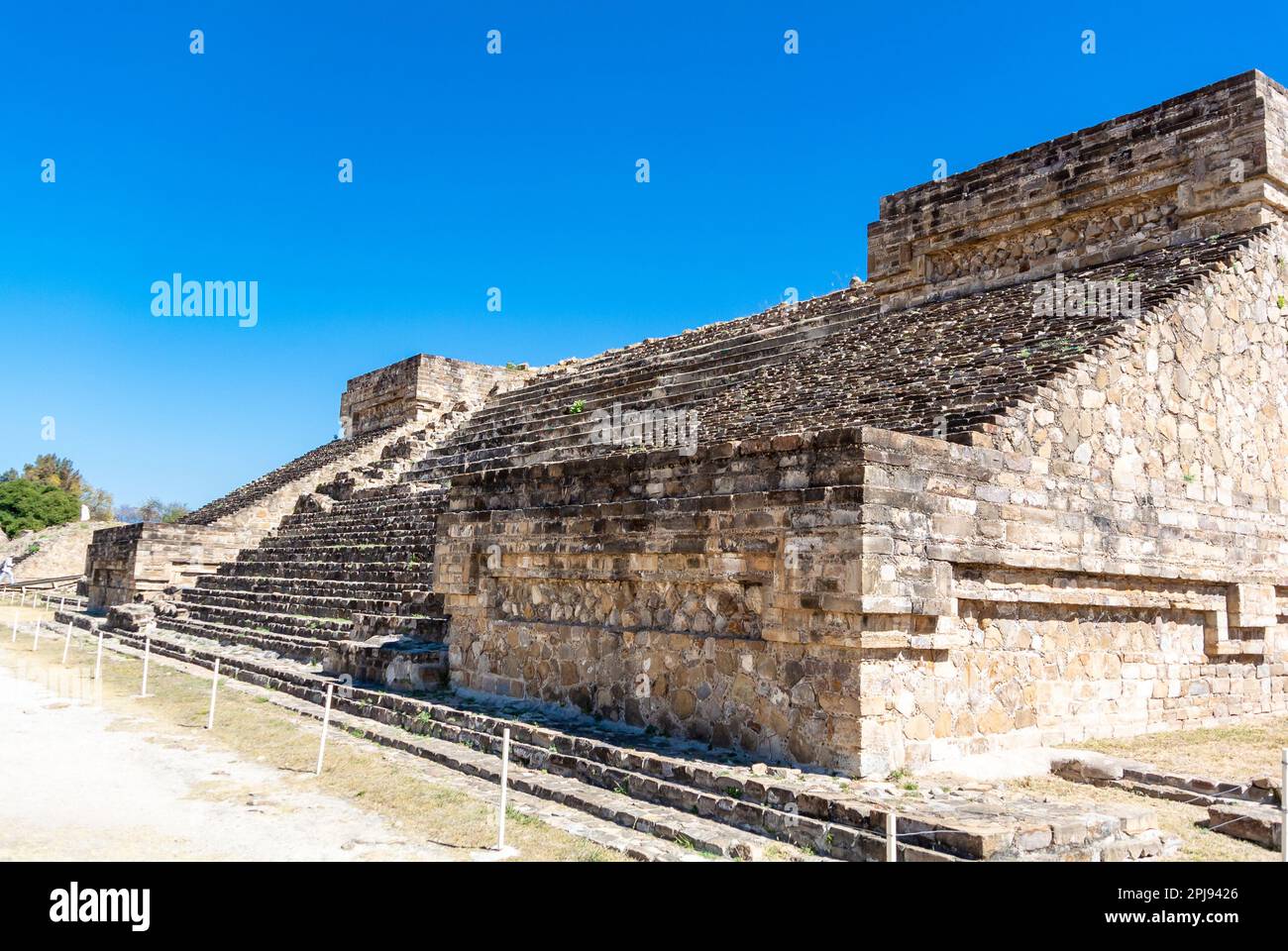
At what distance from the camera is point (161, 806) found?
23.6 ft

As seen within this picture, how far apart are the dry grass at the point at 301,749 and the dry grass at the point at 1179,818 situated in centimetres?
342

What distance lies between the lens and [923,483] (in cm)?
736

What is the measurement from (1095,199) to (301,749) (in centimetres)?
1159

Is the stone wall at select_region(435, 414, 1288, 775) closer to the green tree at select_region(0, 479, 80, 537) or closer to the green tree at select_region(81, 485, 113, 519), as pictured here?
the green tree at select_region(0, 479, 80, 537)

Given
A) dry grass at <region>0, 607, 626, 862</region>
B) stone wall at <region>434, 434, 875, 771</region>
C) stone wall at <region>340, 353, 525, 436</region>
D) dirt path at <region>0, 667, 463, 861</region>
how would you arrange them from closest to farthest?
1. dirt path at <region>0, 667, 463, 861</region>
2. dry grass at <region>0, 607, 626, 862</region>
3. stone wall at <region>434, 434, 875, 771</region>
4. stone wall at <region>340, 353, 525, 436</region>

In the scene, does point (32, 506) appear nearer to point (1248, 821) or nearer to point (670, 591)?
point (670, 591)

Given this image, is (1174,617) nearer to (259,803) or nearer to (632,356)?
(259,803)

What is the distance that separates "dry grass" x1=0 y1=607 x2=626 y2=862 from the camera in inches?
256

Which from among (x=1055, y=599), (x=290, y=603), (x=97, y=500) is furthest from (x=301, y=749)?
(x=97, y=500)

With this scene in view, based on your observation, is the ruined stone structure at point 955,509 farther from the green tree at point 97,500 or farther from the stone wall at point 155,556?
the green tree at point 97,500

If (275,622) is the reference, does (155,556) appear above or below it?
above

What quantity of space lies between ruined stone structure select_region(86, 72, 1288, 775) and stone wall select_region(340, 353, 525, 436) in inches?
556

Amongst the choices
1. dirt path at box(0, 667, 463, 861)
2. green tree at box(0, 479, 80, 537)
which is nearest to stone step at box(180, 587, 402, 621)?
dirt path at box(0, 667, 463, 861)
